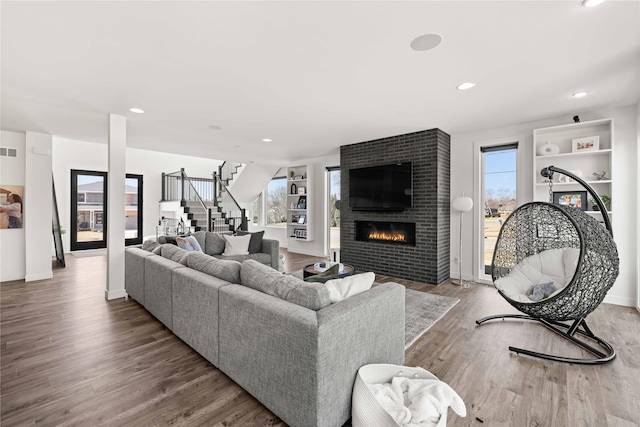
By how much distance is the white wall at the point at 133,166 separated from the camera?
289 inches

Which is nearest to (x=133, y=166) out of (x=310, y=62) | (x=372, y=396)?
(x=310, y=62)

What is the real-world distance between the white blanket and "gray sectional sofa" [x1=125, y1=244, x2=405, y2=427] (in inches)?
7.7

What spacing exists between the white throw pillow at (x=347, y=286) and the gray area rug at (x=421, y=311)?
103 cm

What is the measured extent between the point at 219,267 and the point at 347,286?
1139 mm

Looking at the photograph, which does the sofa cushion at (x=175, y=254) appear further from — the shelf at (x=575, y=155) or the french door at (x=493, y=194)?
the shelf at (x=575, y=155)

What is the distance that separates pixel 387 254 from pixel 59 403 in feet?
14.8

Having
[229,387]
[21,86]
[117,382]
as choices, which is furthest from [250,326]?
[21,86]

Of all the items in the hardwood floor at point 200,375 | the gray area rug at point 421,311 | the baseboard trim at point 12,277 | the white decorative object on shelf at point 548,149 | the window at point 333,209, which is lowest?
the hardwood floor at point 200,375

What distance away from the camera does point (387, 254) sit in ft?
17.4

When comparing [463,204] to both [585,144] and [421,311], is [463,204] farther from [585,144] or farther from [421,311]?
[421,311]

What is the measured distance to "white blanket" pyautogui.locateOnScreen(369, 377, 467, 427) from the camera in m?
1.49

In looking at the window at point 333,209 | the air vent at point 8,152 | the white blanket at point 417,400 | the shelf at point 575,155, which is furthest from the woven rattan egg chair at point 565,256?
the air vent at point 8,152

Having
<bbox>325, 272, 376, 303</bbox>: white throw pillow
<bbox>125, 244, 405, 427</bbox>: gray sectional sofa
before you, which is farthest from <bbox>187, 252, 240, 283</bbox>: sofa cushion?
<bbox>325, 272, 376, 303</bbox>: white throw pillow

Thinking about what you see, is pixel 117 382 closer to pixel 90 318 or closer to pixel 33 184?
pixel 90 318
